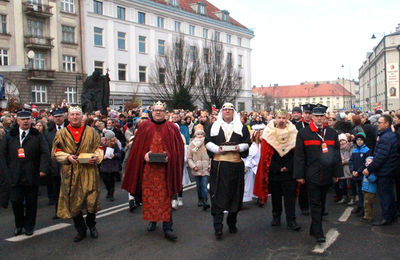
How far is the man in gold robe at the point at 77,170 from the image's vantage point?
5914 millimetres

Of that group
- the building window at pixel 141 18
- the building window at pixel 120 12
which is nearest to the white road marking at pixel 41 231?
the building window at pixel 120 12

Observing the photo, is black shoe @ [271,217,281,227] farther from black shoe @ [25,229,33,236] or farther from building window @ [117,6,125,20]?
building window @ [117,6,125,20]

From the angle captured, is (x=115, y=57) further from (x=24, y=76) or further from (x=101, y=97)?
(x=101, y=97)

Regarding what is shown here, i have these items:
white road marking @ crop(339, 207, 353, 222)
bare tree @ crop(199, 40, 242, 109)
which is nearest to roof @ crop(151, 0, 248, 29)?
bare tree @ crop(199, 40, 242, 109)

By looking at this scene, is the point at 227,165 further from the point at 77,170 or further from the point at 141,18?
the point at 141,18

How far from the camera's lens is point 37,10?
111 feet

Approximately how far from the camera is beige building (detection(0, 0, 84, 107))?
108 feet

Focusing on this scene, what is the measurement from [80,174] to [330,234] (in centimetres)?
407

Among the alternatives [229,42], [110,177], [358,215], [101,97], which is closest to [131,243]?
[110,177]

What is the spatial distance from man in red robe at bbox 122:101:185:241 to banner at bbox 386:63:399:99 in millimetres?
79983

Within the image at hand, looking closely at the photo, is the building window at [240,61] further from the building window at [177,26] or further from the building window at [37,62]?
the building window at [37,62]

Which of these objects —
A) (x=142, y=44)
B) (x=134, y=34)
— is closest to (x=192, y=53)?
(x=142, y=44)

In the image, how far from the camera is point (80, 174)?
600 cm

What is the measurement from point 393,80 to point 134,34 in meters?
57.7
